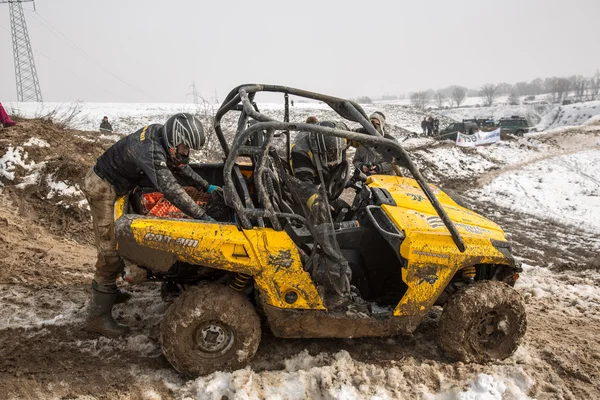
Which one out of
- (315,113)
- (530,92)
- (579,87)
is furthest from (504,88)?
(315,113)

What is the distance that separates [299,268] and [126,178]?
1.67m

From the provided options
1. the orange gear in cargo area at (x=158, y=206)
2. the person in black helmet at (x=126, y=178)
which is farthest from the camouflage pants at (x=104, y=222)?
the orange gear in cargo area at (x=158, y=206)

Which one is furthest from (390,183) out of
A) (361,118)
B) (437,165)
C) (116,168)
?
(437,165)

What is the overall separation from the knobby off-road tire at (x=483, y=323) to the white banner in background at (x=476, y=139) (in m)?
15.9

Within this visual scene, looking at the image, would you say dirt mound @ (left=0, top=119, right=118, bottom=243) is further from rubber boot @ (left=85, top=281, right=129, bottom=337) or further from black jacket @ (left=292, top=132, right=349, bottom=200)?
black jacket @ (left=292, top=132, right=349, bottom=200)

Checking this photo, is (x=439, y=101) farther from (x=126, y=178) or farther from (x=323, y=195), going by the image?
(x=126, y=178)

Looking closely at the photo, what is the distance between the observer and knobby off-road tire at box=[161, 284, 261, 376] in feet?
10.0

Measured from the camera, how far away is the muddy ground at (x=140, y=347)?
3.11 metres

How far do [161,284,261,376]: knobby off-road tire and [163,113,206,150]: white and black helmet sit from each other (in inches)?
44.5

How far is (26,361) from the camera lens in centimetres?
329

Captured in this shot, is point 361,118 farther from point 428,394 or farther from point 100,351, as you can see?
point 100,351

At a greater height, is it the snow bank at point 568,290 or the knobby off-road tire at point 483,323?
the knobby off-road tire at point 483,323

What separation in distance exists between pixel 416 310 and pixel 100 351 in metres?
2.56

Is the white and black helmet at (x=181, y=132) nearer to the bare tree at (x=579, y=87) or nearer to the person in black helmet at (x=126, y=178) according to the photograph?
the person in black helmet at (x=126, y=178)
